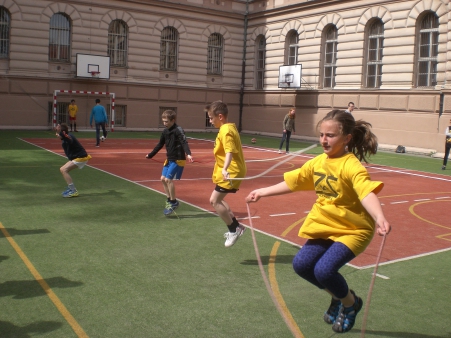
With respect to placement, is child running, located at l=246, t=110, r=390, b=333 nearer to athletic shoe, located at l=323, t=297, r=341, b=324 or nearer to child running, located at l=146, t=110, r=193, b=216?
athletic shoe, located at l=323, t=297, r=341, b=324

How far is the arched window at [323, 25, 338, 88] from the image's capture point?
33.4m

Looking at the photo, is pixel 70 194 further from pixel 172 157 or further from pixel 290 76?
pixel 290 76

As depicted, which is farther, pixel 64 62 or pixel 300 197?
pixel 64 62

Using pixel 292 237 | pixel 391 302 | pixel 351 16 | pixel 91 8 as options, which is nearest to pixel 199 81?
pixel 91 8

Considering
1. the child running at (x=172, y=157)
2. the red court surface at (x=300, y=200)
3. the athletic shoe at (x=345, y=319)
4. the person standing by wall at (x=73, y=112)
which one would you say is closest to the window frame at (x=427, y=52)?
the red court surface at (x=300, y=200)

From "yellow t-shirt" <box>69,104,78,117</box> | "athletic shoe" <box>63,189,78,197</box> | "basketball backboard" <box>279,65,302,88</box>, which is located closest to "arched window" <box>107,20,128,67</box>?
"yellow t-shirt" <box>69,104,78,117</box>

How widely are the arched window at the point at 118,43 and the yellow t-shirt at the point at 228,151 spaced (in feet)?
95.3

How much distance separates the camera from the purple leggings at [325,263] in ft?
15.0

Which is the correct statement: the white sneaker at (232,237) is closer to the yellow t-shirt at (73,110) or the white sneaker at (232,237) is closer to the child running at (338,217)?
the child running at (338,217)

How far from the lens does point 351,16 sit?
3183 cm

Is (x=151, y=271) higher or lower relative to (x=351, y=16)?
lower

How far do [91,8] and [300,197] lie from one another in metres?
26.2

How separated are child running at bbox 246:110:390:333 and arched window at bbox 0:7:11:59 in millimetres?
31199

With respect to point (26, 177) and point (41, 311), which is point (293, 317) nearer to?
point (41, 311)
